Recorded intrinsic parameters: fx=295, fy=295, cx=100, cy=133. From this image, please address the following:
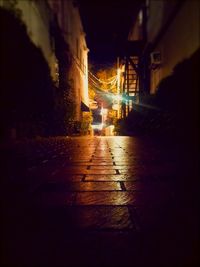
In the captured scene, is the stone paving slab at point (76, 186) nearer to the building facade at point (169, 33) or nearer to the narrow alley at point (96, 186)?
the narrow alley at point (96, 186)

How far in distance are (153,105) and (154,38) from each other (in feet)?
21.2

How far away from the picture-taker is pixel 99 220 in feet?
5.73

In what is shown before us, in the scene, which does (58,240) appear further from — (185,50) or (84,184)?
(185,50)

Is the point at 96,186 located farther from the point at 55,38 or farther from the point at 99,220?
the point at 55,38

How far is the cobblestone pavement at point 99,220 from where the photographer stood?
1.24 m

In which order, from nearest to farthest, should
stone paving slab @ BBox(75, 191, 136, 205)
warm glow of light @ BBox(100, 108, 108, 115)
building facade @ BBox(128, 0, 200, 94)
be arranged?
stone paving slab @ BBox(75, 191, 136, 205) → building facade @ BBox(128, 0, 200, 94) → warm glow of light @ BBox(100, 108, 108, 115)

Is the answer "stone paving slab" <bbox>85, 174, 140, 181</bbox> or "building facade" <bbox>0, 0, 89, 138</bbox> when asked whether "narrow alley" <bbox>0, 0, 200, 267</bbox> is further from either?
"building facade" <bbox>0, 0, 89, 138</bbox>

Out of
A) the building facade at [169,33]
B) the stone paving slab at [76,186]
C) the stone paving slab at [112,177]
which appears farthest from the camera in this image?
the building facade at [169,33]

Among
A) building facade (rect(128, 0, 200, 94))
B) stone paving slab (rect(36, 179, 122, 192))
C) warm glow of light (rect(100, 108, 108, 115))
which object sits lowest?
stone paving slab (rect(36, 179, 122, 192))

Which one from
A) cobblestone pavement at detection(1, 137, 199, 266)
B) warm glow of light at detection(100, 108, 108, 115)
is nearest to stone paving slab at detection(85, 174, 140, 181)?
cobblestone pavement at detection(1, 137, 199, 266)

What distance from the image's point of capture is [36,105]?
8734 millimetres

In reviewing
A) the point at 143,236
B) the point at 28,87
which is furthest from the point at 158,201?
the point at 28,87

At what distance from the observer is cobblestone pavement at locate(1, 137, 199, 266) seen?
1239 millimetres

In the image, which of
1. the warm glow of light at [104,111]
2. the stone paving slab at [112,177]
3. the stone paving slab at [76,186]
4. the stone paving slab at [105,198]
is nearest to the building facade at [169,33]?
the stone paving slab at [112,177]
